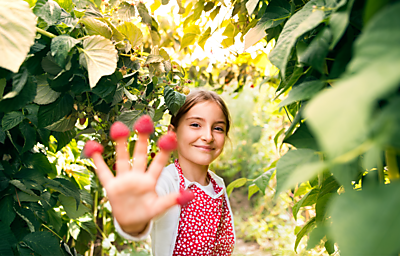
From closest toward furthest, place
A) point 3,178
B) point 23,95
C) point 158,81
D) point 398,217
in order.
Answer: point 398,217
point 23,95
point 3,178
point 158,81

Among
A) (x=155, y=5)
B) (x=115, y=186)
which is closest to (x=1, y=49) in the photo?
(x=115, y=186)

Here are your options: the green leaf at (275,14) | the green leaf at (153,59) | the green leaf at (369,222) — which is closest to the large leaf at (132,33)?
the green leaf at (153,59)

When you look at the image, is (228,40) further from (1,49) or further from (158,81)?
(1,49)

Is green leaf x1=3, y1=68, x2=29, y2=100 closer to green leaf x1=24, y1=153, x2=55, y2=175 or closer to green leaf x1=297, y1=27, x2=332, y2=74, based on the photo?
green leaf x1=24, y1=153, x2=55, y2=175

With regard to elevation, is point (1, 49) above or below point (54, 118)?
above

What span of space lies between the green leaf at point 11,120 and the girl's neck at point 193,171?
1.86 ft

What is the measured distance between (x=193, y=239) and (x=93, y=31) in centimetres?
68

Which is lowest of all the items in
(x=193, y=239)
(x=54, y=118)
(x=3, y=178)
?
(x=193, y=239)

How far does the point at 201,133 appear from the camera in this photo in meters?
1.03

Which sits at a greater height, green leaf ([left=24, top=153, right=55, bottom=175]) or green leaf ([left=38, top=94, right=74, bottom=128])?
green leaf ([left=38, top=94, right=74, bottom=128])

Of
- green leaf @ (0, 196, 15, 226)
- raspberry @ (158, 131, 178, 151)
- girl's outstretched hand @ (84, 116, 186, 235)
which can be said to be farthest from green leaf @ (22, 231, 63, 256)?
raspberry @ (158, 131, 178, 151)

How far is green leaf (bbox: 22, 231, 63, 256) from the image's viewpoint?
69 centimetres

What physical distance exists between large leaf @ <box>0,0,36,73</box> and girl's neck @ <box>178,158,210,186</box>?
705mm

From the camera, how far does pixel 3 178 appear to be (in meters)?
0.71
